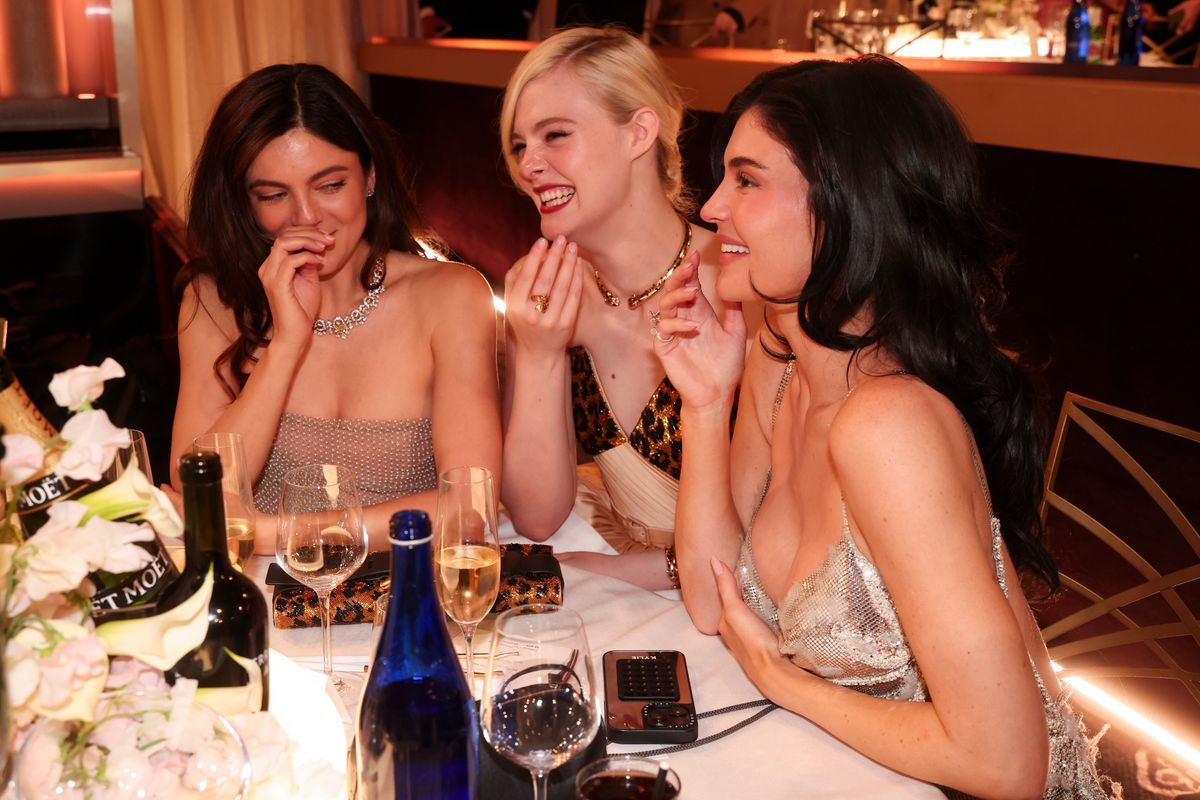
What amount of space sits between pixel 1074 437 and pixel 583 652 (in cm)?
239

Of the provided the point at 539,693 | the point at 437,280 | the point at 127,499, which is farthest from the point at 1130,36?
the point at 127,499

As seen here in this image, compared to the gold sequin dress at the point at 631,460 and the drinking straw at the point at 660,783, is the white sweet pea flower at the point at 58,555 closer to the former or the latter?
the drinking straw at the point at 660,783

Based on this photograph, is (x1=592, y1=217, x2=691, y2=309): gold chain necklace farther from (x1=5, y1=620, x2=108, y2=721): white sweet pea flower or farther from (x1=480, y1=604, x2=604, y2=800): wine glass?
(x1=5, y1=620, x2=108, y2=721): white sweet pea flower

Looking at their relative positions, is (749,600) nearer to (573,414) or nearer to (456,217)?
(573,414)

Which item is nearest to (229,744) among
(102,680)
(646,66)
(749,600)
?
(102,680)

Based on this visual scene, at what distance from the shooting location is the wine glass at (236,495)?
1.39 metres

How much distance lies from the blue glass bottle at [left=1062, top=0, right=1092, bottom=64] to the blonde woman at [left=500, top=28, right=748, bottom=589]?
2775mm

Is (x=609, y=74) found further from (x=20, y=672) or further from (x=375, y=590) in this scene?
(x=20, y=672)

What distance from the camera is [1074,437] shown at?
10.0 ft

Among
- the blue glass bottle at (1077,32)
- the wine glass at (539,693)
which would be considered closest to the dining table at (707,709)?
the wine glass at (539,693)

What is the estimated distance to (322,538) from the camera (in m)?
1.34

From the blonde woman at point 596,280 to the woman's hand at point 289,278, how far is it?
403mm

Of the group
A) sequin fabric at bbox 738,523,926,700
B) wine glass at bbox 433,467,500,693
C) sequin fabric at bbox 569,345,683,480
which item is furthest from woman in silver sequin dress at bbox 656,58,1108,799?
sequin fabric at bbox 569,345,683,480

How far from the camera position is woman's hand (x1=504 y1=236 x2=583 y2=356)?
217cm
